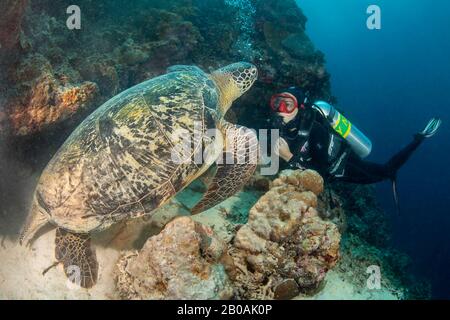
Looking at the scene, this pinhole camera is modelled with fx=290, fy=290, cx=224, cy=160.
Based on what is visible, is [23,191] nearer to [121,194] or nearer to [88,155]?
[88,155]

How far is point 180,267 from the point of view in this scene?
2.42 m

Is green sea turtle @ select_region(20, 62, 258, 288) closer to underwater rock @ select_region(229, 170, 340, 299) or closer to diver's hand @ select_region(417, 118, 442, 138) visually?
underwater rock @ select_region(229, 170, 340, 299)

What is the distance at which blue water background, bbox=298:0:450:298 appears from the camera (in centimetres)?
2239

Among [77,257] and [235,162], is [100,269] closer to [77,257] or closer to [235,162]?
[77,257]

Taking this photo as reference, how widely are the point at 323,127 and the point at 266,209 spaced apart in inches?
89.8

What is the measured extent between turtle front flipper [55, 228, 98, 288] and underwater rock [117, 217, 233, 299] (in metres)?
0.54

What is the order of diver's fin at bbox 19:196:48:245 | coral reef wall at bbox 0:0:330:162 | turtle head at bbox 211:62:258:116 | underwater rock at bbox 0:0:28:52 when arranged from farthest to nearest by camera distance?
1. turtle head at bbox 211:62:258:116
2. coral reef wall at bbox 0:0:330:162
3. diver's fin at bbox 19:196:48:245
4. underwater rock at bbox 0:0:28:52

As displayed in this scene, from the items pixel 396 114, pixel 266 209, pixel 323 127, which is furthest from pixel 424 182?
pixel 266 209

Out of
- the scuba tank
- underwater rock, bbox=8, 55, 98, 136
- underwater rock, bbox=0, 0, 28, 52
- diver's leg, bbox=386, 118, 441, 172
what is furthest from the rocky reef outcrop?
diver's leg, bbox=386, 118, 441, 172

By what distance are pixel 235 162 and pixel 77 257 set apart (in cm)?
213

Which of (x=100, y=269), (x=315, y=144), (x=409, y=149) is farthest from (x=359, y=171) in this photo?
(x=100, y=269)

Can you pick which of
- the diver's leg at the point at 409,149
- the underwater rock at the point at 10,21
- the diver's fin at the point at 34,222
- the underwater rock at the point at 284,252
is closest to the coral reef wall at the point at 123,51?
the underwater rock at the point at 10,21

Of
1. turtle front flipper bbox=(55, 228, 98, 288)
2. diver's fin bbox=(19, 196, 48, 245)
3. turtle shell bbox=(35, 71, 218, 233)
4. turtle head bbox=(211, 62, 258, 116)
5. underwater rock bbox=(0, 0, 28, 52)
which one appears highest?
underwater rock bbox=(0, 0, 28, 52)

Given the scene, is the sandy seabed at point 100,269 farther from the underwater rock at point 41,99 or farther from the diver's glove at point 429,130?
the diver's glove at point 429,130
